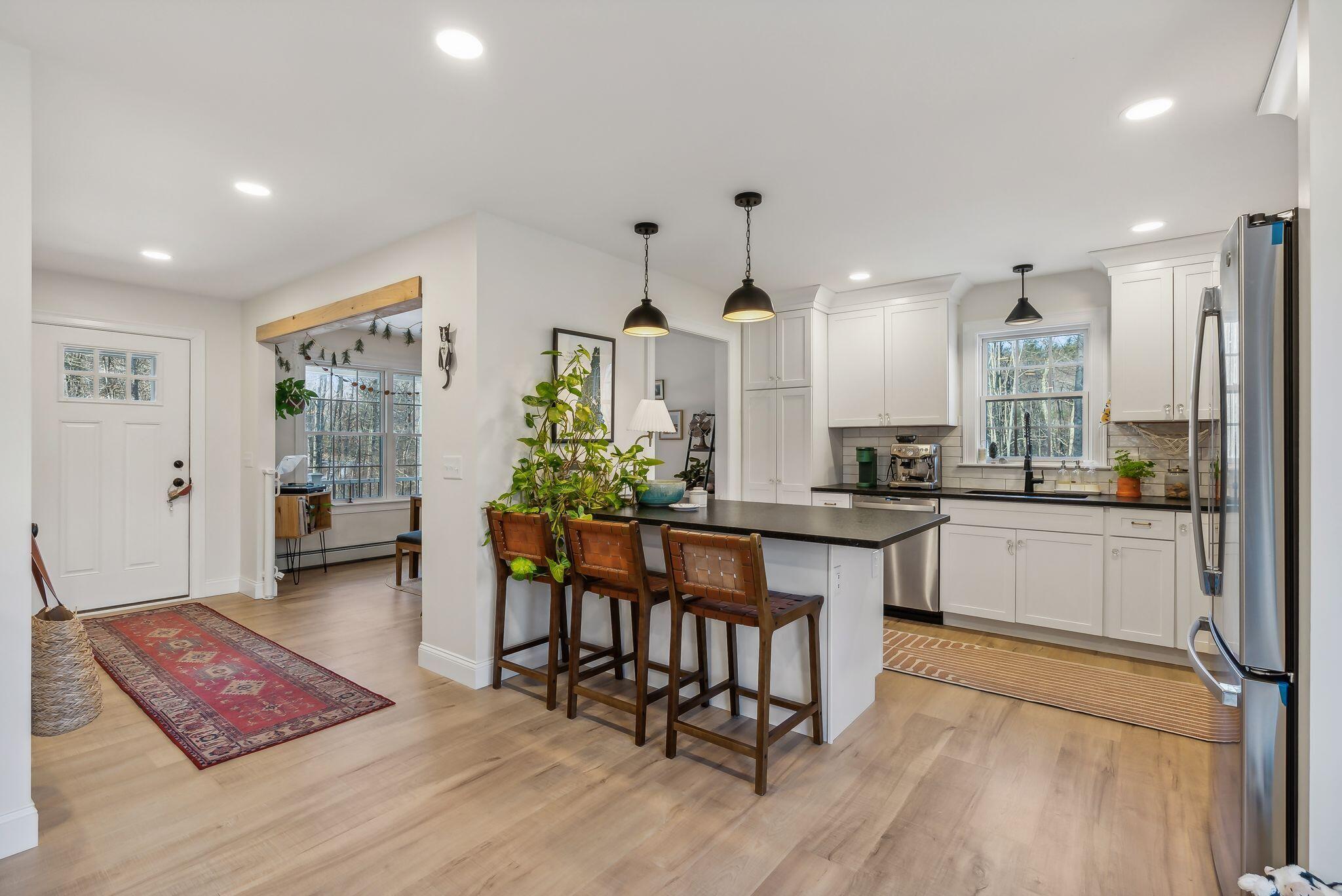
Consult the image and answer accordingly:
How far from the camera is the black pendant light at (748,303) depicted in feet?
10.1

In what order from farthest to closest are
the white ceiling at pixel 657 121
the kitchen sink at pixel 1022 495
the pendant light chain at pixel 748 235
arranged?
1. the kitchen sink at pixel 1022 495
2. the pendant light chain at pixel 748 235
3. the white ceiling at pixel 657 121

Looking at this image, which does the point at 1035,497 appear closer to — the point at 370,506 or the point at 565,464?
the point at 565,464

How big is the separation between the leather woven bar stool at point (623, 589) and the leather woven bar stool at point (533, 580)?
11cm

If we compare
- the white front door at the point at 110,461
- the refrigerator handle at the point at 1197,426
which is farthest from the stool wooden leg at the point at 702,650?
the white front door at the point at 110,461

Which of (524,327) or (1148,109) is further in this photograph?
(524,327)

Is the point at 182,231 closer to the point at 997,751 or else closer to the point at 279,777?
the point at 279,777

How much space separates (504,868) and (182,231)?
3.78 metres

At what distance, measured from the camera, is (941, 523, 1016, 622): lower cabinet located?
4.22 metres

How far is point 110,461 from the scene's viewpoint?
4.82 metres

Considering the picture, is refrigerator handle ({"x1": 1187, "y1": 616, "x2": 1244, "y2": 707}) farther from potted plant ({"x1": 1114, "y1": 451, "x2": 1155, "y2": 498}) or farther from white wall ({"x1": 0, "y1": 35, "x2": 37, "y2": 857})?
white wall ({"x1": 0, "y1": 35, "x2": 37, "y2": 857})

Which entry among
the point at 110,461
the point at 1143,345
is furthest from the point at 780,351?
the point at 110,461

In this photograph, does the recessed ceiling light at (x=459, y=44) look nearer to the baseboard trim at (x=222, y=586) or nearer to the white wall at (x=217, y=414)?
the white wall at (x=217, y=414)

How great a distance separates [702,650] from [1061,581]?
2.46 m

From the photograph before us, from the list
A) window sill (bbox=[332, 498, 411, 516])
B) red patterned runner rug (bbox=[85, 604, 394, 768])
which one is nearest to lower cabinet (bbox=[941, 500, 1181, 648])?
red patterned runner rug (bbox=[85, 604, 394, 768])
